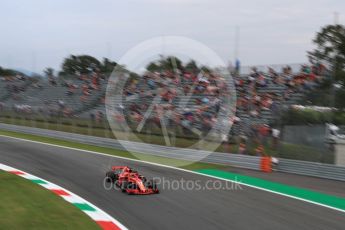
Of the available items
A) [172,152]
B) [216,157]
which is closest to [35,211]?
[216,157]

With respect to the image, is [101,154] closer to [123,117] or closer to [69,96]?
[123,117]

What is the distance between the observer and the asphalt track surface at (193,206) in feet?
24.9

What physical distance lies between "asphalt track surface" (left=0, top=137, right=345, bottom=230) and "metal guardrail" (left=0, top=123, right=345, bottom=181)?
2.76 meters

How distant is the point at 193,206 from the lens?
880 centimetres

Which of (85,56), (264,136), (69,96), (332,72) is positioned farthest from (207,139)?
(85,56)

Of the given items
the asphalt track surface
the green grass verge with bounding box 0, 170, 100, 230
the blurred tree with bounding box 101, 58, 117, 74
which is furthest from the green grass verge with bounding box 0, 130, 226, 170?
the blurred tree with bounding box 101, 58, 117, 74

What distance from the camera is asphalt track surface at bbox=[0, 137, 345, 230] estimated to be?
7.59 metres

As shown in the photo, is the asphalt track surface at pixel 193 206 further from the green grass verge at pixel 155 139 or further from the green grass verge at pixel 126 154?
the green grass verge at pixel 155 139

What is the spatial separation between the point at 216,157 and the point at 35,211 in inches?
A: 368

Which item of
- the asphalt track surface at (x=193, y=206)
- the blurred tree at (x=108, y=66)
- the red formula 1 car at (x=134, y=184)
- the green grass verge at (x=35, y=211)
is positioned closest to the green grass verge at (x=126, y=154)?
the asphalt track surface at (x=193, y=206)

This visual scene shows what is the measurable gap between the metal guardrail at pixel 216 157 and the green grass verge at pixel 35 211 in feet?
24.3

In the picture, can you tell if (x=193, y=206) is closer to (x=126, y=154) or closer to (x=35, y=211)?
(x=35, y=211)

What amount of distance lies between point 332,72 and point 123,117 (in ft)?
27.1

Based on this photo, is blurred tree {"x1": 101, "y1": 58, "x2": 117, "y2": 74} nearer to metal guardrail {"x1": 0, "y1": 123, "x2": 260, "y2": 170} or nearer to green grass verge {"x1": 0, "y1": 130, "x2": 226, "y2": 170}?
green grass verge {"x1": 0, "y1": 130, "x2": 226, "y2": 170}
